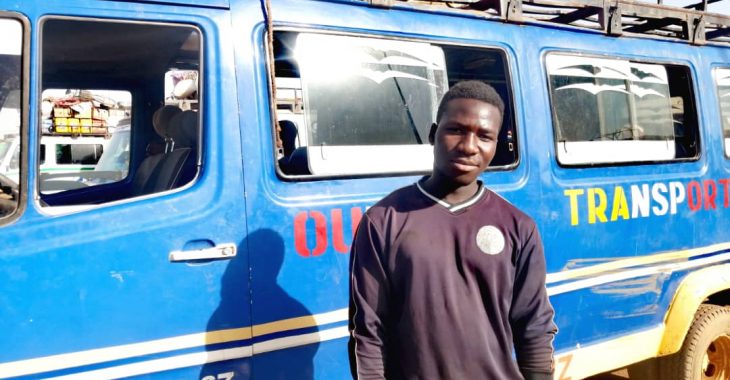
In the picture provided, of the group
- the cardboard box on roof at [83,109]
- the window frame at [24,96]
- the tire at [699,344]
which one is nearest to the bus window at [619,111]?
the tire at [699,344]

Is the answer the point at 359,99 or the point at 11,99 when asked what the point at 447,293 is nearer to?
the point at 359,99

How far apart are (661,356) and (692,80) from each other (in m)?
1.66

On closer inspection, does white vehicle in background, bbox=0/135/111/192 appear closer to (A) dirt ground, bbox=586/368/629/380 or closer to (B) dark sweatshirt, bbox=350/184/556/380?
(B) dark sweatshirt, bbox=350/184/556/380

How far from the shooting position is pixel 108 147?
196 inches

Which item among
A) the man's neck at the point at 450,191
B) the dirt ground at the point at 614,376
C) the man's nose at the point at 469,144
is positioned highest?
the man's nose at the point at 469,144

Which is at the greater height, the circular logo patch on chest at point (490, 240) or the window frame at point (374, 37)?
the window frame at point (374, 37)

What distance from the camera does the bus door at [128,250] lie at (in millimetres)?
1959

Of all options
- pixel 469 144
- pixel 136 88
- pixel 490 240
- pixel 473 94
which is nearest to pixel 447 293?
pixel 490 240

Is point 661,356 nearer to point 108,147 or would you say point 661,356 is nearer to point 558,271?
point 558,271

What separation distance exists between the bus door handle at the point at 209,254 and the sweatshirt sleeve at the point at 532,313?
104 centimetres

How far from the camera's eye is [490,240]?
5.65 feet

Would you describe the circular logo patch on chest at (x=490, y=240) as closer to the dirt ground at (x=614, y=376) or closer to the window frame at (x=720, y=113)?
the window frame at (x=720, y=113)

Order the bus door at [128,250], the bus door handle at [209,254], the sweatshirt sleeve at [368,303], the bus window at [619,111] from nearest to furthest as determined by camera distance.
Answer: the sweatshirt sleeve at [368,303] < the bus door at [128,250] < the bus door handle at [209,254] < the bus window at [619,111]

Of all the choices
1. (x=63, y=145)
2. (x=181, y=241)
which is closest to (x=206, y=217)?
(x=181, y=241)
